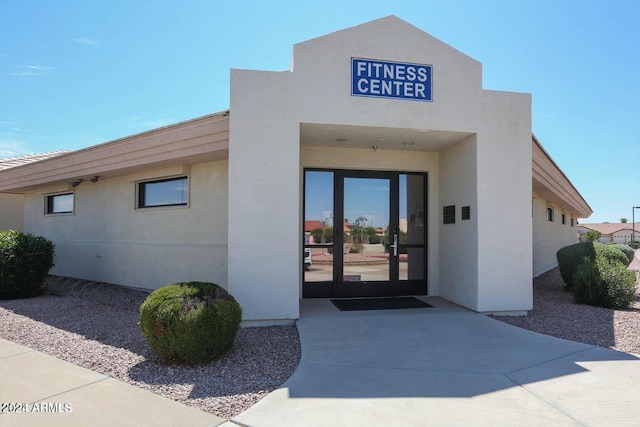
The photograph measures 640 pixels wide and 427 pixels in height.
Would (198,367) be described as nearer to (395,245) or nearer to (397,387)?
(397,387)

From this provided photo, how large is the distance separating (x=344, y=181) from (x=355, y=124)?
1797 mm

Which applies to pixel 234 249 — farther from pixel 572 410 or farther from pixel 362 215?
pixel 572 410

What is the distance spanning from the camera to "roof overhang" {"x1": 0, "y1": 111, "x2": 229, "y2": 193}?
26.0 feet

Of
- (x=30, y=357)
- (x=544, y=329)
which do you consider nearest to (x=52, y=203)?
(x=30, y=357)

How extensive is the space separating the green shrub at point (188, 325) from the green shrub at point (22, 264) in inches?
260

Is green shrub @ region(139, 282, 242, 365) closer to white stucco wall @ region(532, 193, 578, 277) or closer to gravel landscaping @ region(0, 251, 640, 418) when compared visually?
gravel landscaping @ region(0, 251, 640, 418)

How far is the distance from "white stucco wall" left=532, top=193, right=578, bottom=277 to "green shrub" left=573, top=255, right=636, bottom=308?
5422 mm

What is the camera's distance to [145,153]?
365 inches

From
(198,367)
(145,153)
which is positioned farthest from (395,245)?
(145,153)

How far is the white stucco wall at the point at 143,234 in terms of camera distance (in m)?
9.01

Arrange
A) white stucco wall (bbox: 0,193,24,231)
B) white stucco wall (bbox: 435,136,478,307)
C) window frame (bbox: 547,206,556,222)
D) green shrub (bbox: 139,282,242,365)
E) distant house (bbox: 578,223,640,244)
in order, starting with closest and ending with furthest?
green shrub (bbox: 139,282,242,365) < white stucco wall (bbox: 435,136,478,307) < window frame (bbox: 547,206,556,222) < white stucco wall (bbox: 0,193,24,231) < distant house (bbox: 578,223,640,244)

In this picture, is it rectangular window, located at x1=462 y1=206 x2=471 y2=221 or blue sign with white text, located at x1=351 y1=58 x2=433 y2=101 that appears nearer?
blue sign with white text, located at x1=351 y1=58 x2=433 y2=101

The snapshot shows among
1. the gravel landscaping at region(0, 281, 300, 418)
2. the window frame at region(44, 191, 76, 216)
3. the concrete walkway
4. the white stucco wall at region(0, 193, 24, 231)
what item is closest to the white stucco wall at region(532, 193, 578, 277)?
the concrete walkway

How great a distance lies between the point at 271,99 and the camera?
6.59 meters
